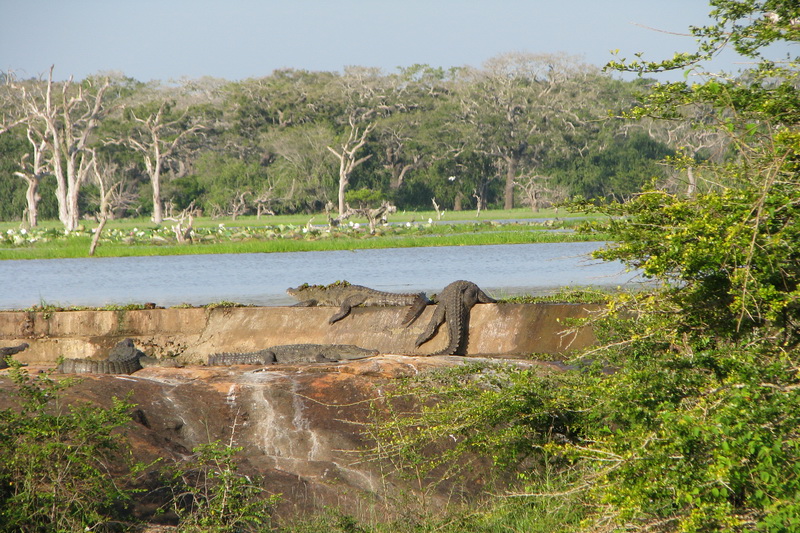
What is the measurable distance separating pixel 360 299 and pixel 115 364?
291 centimetres

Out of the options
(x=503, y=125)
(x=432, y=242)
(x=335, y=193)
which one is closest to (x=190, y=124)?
(x=335, y=193)

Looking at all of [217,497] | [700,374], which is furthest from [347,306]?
[700,374]

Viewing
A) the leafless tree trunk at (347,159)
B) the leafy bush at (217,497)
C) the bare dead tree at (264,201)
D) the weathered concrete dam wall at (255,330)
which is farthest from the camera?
the bare dead tree at (264,201)

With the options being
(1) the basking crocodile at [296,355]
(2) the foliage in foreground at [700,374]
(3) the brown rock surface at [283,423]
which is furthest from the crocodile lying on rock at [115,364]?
(2) the foliage in foreground at [700,374]

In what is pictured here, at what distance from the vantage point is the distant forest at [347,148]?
48.0 metres

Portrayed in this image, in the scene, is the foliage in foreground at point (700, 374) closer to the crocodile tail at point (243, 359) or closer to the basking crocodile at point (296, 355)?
the basking crocodile at point (296, 355)

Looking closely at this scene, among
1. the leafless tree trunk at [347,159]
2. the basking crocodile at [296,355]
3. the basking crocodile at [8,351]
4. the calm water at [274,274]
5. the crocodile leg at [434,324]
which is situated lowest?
the calm water at [274,274]

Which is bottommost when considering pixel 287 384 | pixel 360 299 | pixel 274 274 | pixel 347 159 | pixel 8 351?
pixel 274 274

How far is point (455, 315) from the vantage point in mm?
9492

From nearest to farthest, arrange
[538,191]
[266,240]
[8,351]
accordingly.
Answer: [8,351] → [266,240] → [538,191]

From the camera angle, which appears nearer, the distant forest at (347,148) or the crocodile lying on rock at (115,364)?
the crocodile lying on rock at (115,364)

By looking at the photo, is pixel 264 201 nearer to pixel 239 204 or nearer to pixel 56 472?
pixel 239 204

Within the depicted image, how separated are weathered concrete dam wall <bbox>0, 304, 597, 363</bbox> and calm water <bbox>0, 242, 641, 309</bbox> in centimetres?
294

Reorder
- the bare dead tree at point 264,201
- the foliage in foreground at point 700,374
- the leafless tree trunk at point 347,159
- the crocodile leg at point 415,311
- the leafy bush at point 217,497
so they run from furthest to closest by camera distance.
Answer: the bare dead tree at point 264,201
the leafless tree trunk at point 347,159
the crocodile leg at point 415,311
the leafy bush at point 217,497
the foliage in foreground at point 700,374
